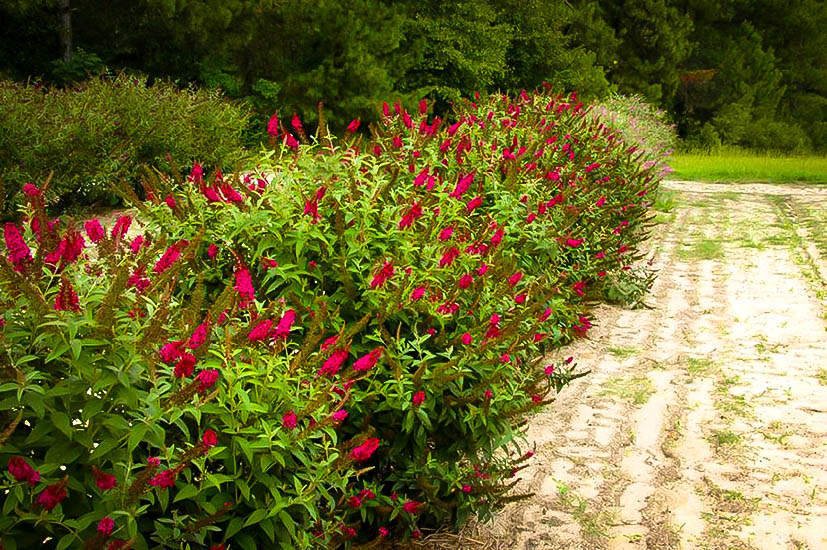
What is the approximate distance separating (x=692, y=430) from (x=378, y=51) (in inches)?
585

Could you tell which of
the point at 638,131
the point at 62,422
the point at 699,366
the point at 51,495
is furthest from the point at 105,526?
the point at 638,131

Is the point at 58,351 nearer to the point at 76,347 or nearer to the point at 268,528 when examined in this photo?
the point at 76,347

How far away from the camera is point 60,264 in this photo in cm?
202

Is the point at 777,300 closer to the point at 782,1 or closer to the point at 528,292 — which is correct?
the point at 528,292

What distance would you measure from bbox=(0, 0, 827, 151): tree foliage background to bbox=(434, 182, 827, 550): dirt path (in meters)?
11.4

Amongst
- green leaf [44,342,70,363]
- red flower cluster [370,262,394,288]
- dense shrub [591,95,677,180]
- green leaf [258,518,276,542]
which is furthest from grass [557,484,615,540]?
dense shrub [591,95,677,180]

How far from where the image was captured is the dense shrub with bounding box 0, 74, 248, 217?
867 cm

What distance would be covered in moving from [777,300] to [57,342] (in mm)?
6394

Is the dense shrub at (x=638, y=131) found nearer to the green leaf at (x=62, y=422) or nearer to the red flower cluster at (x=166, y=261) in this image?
the red flower cluster at (x=166, y=261)

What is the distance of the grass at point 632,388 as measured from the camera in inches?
192


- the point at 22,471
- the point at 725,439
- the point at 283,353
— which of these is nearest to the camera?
the point at 22,471

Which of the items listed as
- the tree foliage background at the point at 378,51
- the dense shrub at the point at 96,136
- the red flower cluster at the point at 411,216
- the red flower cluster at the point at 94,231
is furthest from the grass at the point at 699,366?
the tree foliage background at the point at 378,51

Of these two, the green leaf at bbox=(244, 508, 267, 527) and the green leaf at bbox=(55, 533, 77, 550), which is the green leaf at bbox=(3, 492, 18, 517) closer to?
the green leaf at bbox=(55, 533, 77, 550)

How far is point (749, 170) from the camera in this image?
1761 centimetres
